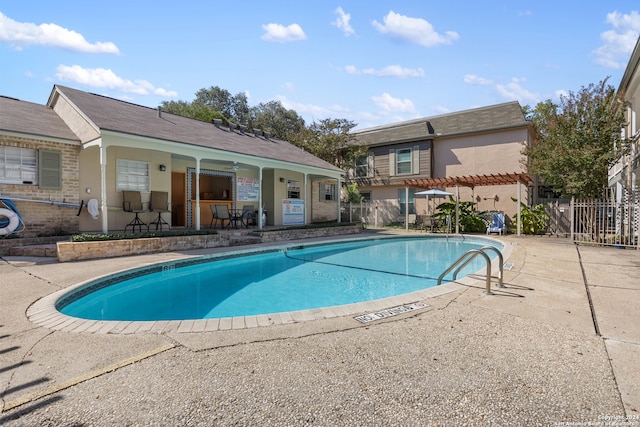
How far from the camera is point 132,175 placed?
38.1 feet

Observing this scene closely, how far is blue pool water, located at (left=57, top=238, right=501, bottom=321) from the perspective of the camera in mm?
5493

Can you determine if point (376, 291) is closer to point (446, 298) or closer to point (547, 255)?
point (446, 298)

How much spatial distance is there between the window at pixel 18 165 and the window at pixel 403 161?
710 inches

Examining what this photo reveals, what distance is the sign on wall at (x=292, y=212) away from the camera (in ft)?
52.9

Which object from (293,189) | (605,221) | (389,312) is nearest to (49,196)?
(293,189)

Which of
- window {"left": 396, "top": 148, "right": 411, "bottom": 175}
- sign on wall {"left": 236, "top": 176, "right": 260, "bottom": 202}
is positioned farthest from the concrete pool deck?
window {"left": 396, "top": 148, "right": 411, "bottom": 175}

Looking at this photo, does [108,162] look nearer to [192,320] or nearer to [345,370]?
[192,320]

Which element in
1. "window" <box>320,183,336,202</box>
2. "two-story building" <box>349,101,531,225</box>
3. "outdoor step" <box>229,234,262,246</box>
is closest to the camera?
"outdoor step" <box>229,234,262,246</box>

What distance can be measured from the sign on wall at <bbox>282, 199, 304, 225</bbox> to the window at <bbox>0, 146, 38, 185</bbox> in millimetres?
9217

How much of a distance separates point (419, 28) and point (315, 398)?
1310 cm

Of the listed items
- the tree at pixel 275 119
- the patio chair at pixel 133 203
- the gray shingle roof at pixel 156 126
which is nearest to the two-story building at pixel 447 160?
the gray shingle roof at pixel 156 126

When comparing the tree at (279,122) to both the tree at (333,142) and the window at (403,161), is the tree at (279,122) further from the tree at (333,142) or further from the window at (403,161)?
the window at (403,161)

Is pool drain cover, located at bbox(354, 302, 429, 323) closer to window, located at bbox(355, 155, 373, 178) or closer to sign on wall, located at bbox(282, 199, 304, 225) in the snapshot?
sign on wall, located at bbox(282, 199, 304, 225)

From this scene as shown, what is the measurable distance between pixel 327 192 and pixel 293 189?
123 inches
